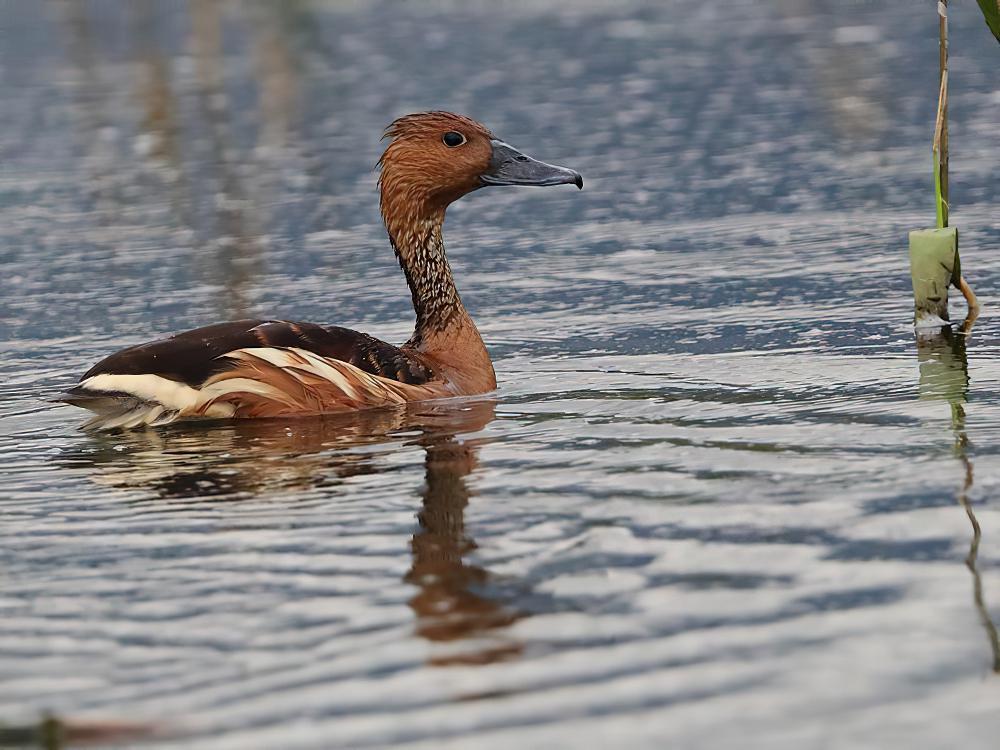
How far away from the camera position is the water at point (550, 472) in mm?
4590

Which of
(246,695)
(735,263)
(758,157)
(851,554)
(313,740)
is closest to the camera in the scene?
(313,740)

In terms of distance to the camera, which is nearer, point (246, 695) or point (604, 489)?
→ point (246, 695)

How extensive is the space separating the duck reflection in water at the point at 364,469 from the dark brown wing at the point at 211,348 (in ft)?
1.02

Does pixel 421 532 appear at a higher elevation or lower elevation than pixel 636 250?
lower

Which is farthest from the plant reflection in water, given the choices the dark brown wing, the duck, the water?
the dark brown wing

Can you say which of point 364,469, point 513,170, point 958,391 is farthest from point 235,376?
point 958,391

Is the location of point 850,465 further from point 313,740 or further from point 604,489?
point 313,740

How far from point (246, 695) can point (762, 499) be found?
2365 mm

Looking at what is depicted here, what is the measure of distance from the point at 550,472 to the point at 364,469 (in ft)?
2.71

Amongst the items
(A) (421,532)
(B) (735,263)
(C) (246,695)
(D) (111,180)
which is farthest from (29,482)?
(D) (111,180)

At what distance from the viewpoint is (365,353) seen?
8.62 meters

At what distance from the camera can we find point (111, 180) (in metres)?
17.4

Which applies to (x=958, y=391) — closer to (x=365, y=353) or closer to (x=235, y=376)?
(x=365, y=353)

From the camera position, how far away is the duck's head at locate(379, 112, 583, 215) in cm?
948
